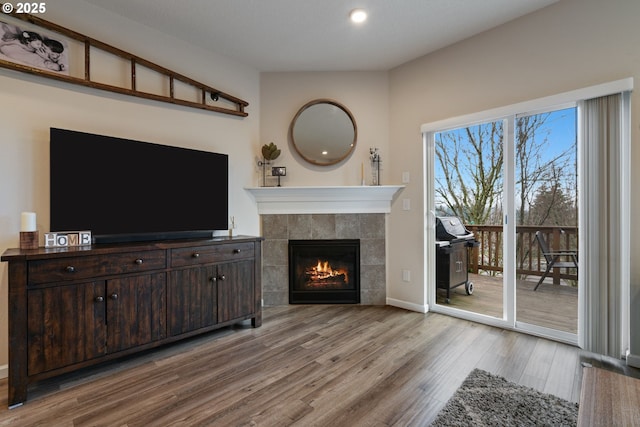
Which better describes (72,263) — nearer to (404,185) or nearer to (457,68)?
(404,185)

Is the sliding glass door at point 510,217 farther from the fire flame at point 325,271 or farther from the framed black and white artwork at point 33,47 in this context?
the framed black and white artwork at point 33,47

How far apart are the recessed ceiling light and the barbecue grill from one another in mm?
2082

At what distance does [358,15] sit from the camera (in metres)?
2.57

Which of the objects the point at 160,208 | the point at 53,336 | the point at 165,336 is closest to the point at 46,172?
the point at 160,208

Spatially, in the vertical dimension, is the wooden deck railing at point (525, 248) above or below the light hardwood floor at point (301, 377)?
above

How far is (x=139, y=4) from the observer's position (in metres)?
2.40

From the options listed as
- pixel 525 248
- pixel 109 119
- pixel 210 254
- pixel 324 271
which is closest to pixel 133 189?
pixel 109 119

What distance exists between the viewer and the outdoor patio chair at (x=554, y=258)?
2.50 m

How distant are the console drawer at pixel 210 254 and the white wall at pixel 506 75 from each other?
1720 mm

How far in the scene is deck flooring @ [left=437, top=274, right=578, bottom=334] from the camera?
256cm

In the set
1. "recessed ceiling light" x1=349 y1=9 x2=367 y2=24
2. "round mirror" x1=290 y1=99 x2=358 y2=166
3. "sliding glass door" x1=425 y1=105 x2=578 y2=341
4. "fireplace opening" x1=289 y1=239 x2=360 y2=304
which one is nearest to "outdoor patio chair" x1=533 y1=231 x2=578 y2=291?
"sliding glass door" x1=425 y1=105 x2=578 y2=341

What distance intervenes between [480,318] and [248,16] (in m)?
3.48

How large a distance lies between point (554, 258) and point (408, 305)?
1.45 meters

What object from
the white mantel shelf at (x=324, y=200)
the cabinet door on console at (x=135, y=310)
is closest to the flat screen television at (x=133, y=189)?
the cabinet door on console at (x=135, y=310)
